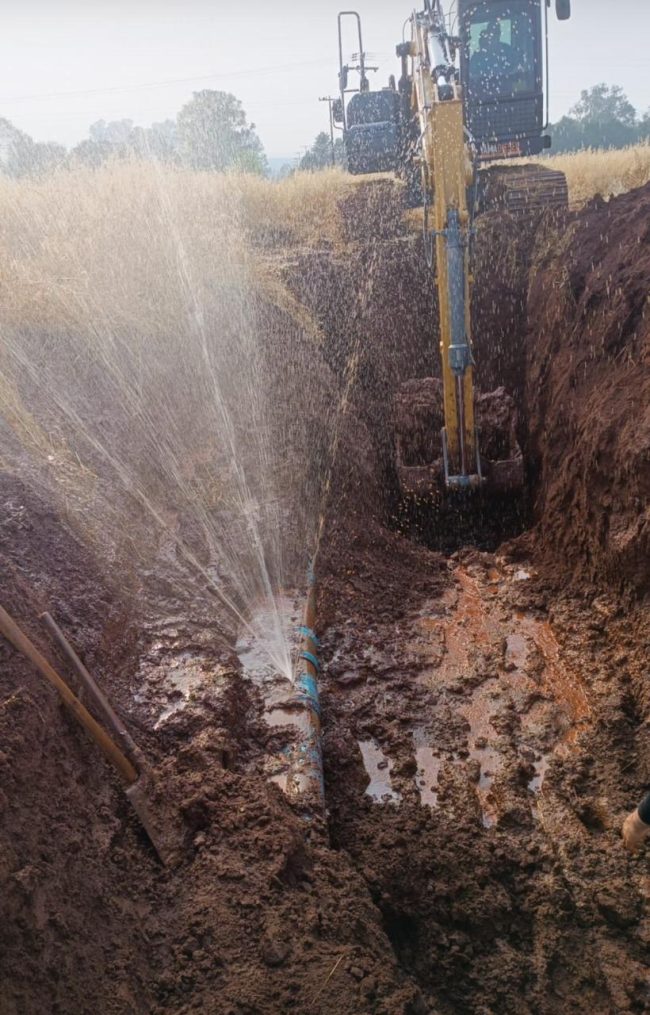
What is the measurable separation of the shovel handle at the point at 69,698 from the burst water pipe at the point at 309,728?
765 mm

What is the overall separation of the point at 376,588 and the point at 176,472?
1851 mm

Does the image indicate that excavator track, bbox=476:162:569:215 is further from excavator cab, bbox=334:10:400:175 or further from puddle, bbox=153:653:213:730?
puddle, bbox=153:653:213:730

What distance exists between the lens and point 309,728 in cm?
353

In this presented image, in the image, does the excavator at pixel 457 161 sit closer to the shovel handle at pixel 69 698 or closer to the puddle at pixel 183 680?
the puddle at pixel 183 680

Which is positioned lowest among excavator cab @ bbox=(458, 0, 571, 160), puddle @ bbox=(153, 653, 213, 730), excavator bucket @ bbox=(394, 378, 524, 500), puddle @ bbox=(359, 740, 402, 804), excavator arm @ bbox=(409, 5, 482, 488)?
puddle @ bbox=(359, 740, 402, 804)

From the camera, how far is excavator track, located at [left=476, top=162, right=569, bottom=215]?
337 inches

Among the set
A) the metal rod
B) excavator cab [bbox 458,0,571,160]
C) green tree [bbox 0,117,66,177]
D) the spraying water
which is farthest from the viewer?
green tree [bbox 0,117,66,177]

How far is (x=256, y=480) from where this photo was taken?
5680mm

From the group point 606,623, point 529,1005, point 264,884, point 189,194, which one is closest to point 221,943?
point 264,884

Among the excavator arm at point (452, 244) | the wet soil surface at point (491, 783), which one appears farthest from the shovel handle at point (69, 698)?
the excavator arm at point (452, 244)

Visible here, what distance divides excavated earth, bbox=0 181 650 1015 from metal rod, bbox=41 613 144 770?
114mm

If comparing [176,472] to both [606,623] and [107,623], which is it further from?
[606,623]

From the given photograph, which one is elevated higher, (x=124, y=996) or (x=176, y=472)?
(x=176, y=472)

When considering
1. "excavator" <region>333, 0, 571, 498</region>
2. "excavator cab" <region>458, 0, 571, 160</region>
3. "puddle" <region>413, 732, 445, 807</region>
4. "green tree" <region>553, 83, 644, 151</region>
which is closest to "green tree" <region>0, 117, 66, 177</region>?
"excavator" <region>333, 0, 571, 498</region>
